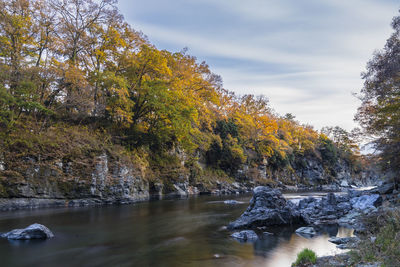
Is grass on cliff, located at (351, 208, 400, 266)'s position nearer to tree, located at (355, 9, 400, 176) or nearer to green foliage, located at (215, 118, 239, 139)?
tree, located at (355, 9, 400, 176)

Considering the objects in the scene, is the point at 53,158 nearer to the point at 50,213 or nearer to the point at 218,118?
the point at 50,213

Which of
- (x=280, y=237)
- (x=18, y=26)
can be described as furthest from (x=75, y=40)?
(x=280, y=237)

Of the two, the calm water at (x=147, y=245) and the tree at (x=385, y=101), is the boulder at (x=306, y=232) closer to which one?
the calm water at (x=147, y=245)

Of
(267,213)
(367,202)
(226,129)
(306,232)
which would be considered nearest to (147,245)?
(267,213)

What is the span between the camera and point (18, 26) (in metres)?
17.2

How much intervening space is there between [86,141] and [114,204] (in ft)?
17.9

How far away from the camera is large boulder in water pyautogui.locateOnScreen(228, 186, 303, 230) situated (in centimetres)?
1120

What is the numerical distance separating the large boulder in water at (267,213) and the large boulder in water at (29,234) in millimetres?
6880

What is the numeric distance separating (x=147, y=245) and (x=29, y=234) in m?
4.02

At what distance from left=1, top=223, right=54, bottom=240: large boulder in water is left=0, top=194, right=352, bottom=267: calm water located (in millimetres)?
346

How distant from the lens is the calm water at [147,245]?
22.7ft

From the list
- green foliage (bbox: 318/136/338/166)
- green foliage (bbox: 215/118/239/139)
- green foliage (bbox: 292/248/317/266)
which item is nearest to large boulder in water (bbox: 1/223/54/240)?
green foliage (bbox: 292/248/317/266)

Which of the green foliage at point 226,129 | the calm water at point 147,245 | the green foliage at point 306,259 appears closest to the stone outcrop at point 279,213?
the calm water at point 147,245

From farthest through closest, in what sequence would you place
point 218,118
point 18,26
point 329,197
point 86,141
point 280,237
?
point 218,118, point 86,141, point 18,26, point 329,197, point 280,237
